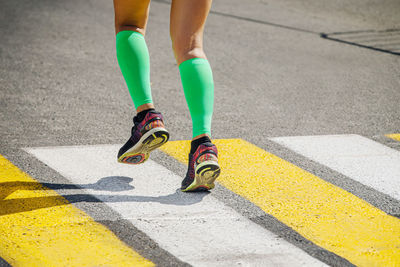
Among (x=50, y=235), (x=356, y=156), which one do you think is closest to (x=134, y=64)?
(x=50, y=235)

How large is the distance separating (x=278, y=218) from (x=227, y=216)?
9.7 inches

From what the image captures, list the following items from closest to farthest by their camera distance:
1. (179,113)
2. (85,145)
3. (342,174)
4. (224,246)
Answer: (224,246) < (342,174) < (85,145) < (179,113)

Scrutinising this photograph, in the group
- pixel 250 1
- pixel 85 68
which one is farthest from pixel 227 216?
pixel 250 1

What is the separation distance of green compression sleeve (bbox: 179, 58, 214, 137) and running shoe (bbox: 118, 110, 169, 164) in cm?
19

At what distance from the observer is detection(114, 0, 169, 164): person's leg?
329 cm

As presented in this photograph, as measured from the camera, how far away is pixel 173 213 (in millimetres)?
3008

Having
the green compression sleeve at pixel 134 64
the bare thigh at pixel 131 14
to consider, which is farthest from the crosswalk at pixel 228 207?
the bare thigh at pixel 131 14

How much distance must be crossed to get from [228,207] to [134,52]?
0.99 metres

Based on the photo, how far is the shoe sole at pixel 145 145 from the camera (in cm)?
327

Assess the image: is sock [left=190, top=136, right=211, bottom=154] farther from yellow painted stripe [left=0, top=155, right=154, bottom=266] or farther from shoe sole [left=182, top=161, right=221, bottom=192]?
yellow painted stripe [left=0, top=155, right=154, bottom=266]

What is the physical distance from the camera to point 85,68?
621 cm

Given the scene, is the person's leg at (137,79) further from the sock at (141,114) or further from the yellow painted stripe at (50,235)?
the yellow painted stripe at (50,235)

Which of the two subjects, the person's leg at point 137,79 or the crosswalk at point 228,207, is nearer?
the crosswalk at point 228,207

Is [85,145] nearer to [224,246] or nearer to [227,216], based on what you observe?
[227,216]
